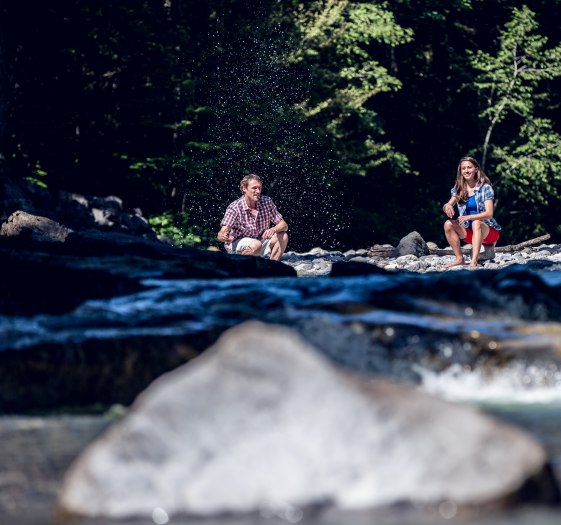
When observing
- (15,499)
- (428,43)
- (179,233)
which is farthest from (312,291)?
(428,43)

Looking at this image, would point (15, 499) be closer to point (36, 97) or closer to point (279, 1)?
point (36, 97)

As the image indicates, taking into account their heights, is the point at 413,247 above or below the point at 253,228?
below

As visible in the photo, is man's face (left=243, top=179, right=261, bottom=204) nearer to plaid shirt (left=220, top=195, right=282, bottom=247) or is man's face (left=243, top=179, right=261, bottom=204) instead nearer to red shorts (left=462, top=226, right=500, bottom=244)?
plaid shirt (left=220, top=195, right=282, bottom=247)

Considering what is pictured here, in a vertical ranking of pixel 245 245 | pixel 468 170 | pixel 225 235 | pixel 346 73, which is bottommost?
pixel 245 245

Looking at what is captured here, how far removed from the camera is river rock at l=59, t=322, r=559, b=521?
12.3 feet

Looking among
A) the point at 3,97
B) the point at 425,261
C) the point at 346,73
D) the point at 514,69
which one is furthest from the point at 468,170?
the point at 514,69

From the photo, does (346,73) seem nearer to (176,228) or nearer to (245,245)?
(176,228)

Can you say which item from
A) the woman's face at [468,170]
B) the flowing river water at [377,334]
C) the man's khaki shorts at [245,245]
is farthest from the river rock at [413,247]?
the flowing river water at [377,334]

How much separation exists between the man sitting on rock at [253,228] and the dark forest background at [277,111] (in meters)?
8.32

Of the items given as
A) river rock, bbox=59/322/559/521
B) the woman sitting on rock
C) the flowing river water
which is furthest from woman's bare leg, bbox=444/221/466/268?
river rock, bbox=59/322/559/521

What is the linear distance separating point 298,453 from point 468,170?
1014cm

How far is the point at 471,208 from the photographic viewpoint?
1382 cm

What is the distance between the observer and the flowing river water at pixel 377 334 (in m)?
4.49

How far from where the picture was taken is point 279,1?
27422mm
